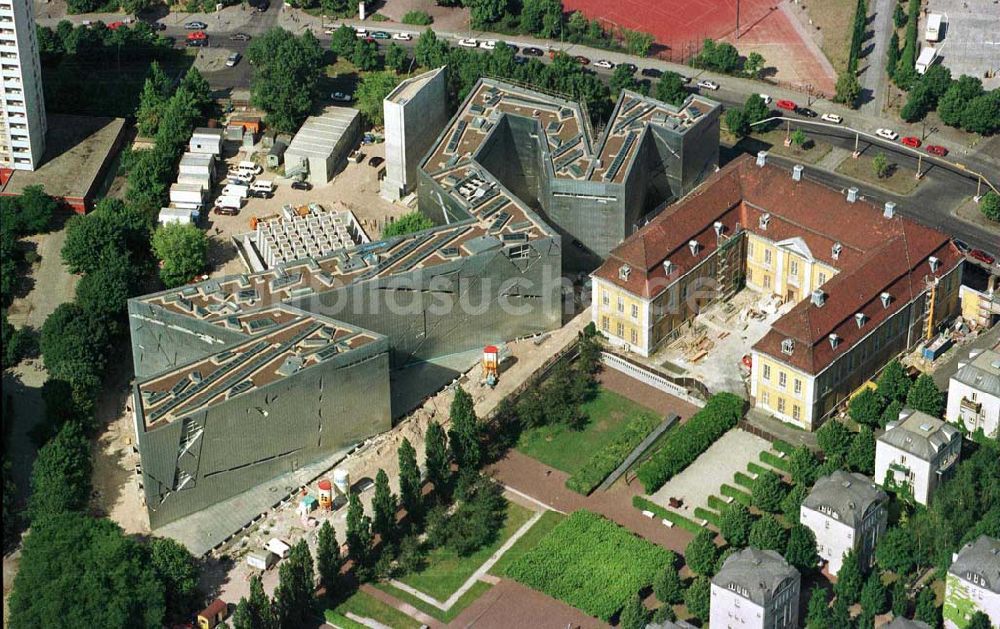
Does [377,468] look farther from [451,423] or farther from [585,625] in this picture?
[585,625]

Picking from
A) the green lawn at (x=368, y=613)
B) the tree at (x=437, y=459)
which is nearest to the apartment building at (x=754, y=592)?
the green lawn at (x=368, y=613)

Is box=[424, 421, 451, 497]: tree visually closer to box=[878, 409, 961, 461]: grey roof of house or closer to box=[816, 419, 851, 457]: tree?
box=[816, 419, 851, 457]: tree

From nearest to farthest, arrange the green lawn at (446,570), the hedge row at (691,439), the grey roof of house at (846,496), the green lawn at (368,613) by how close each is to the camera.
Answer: the green lawn at (368,613)
the grey roof of house at (846,496)
the green lawn at (446,570)
the hedge row at (691,439)

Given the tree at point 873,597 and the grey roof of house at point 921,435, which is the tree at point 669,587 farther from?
the grey roof of house at point 921,435

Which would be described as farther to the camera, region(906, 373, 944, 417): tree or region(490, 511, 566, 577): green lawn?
region(906, 373, 944, 417): tree

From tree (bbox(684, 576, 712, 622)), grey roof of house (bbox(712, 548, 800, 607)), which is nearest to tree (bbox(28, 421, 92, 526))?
tree (bbox(684, 576, 712, 622))

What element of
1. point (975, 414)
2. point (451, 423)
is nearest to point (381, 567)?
point (451, 423)
